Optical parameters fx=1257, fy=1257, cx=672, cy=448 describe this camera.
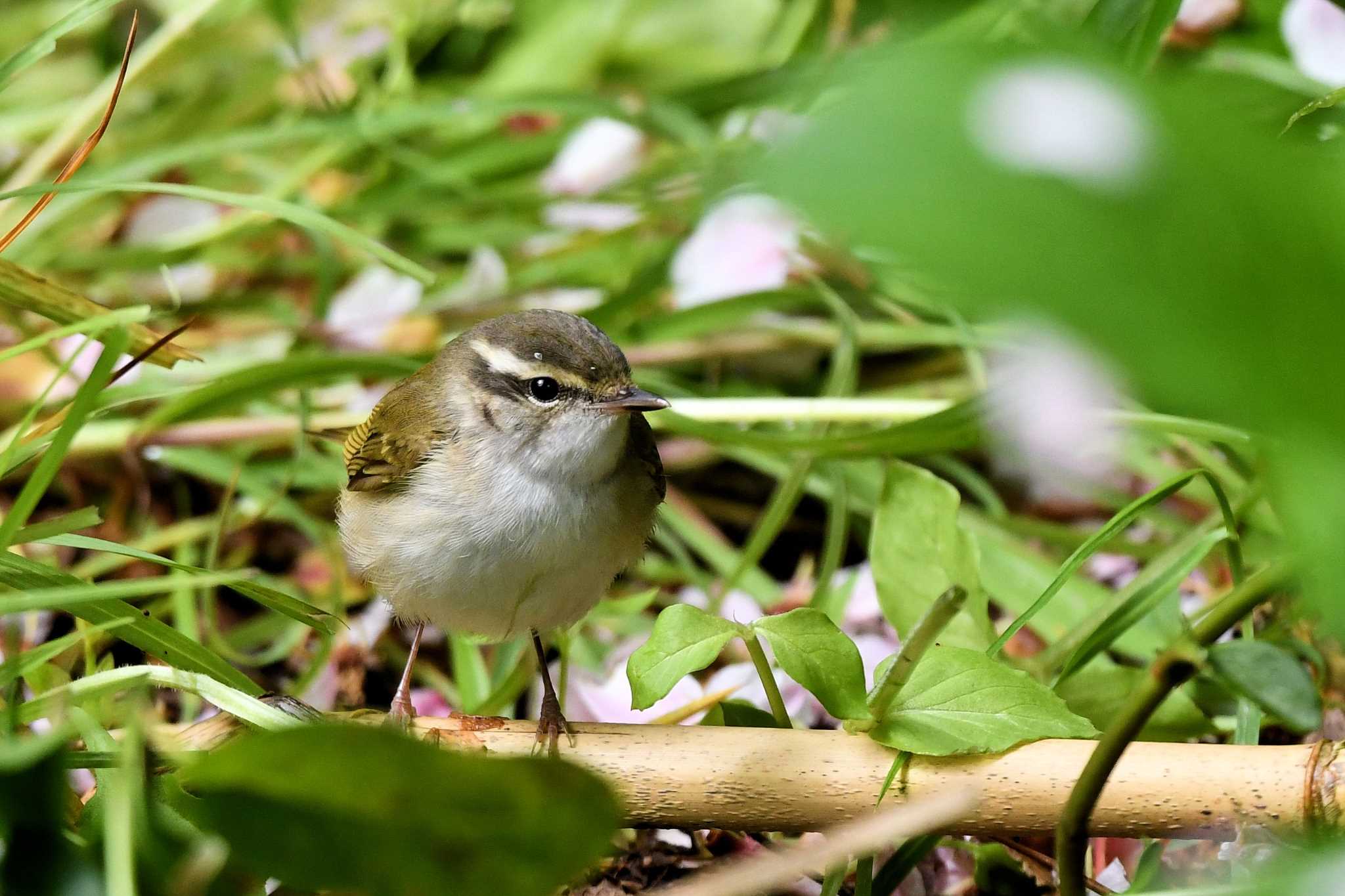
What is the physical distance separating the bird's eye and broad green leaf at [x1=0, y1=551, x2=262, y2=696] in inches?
34.8

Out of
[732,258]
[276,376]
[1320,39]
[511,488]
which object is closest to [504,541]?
→ [511,488]

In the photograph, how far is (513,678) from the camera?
2482 millimetres

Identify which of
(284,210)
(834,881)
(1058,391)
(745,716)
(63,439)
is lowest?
(834,881)

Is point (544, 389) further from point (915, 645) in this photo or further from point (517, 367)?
point (915, 645)

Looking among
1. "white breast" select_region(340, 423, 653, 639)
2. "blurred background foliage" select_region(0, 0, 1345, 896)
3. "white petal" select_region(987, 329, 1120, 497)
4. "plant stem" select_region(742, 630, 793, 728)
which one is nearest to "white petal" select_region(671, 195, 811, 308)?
"blurred background foliage" select_region(0, 0, 1345, 896)

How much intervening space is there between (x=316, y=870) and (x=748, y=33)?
4399 millimetres

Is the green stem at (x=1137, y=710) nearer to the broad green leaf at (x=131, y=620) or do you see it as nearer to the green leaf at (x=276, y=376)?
the broad green leaf at (x=131, y=620)

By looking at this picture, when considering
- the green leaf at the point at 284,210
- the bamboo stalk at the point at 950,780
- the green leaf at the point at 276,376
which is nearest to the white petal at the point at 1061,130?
the bamboo stalk at the point at 950,780

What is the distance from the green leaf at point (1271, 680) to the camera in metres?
1.26

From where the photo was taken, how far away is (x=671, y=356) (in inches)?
148

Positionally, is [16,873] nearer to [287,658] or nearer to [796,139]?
[796,139]

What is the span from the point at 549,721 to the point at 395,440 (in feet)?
2.87

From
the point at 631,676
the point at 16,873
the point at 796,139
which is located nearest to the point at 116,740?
the point at 16,873

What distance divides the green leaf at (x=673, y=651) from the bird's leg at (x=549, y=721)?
0.50ft
